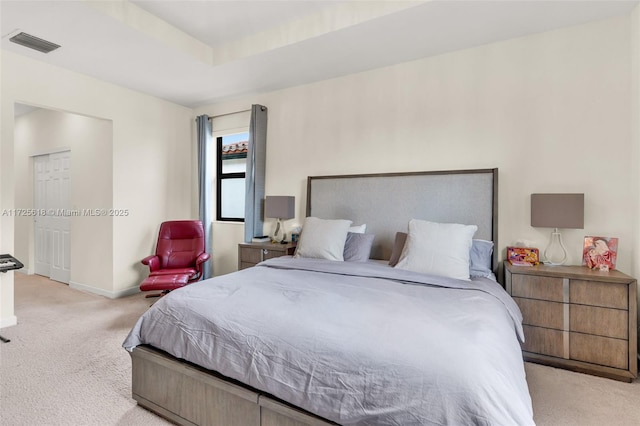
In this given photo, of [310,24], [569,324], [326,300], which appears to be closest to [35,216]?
[310,24]

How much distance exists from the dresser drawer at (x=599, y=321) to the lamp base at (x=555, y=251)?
0.49 metres

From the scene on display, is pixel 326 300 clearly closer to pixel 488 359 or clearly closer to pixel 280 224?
pixel 488 359

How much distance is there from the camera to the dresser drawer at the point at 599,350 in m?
2.18

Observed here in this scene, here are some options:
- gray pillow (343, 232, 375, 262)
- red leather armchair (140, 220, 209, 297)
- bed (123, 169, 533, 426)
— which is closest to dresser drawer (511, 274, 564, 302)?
bed (123, 169, 533, 426)

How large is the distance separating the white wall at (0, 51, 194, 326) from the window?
0.55m

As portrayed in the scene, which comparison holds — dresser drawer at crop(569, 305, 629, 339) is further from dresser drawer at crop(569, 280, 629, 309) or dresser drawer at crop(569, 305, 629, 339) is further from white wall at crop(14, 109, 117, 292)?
white wall at crop(14, 109, 117, 292)

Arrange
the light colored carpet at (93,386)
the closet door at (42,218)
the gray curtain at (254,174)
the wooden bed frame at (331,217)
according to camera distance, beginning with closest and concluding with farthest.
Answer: the wooden bed frame at (331,217) < the light colored carpet at (93,386) < the gray curtain at (254,174) < the closet door at (42,218)

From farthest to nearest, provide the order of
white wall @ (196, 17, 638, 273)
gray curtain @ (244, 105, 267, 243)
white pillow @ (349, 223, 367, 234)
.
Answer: gray curtain @ (244, 105, 267, 243) → white pillow @ (349, 223, 367, 234) → white wall @ (196, 17, 638, 273)

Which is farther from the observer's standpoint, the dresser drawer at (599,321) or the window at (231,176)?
the window at (231,176)

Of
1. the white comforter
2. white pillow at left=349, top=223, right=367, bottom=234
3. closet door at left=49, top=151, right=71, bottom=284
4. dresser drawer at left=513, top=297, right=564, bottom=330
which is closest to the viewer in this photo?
the white comforter

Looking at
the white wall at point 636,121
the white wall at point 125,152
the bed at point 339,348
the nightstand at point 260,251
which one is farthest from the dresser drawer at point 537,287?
the white wall at point 125,152

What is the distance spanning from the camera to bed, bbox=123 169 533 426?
113 centimetres

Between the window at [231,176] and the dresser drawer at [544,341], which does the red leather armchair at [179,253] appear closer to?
the window at [231,176]

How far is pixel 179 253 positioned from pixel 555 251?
4179 millimetres
